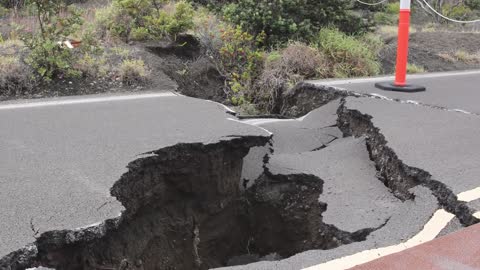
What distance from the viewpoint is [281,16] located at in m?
10.4

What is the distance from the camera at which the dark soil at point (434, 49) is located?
11836 millimetres

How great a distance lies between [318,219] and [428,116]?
2451 millimetres

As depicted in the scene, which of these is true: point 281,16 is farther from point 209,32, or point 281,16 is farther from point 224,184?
point 224,184

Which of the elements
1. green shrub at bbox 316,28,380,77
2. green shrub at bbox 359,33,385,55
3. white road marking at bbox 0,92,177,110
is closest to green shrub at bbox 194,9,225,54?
green shrub at bbox 316,28,380,77

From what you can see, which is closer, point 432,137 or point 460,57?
point 432,137

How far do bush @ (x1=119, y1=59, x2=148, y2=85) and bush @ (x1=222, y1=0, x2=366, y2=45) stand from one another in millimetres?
3051

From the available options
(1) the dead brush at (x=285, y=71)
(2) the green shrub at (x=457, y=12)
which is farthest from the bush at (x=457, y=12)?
(1) the dead brush at (x=285, y=71)

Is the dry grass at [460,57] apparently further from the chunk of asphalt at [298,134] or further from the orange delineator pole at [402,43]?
the chunk of asphalt at [298,134]

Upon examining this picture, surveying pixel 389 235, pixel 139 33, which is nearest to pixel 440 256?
pixel 389 235

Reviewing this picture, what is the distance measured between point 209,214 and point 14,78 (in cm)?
400

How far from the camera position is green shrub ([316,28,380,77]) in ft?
31.4

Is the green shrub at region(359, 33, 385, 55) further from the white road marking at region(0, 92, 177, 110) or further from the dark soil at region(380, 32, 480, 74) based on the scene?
the white road marking at region(0, 92, 177, 110)

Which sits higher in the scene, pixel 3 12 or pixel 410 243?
pixel 3 12

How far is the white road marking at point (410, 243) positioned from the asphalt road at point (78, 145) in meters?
1.47
